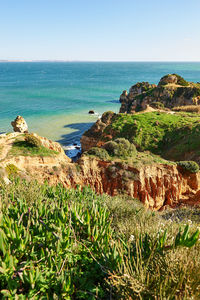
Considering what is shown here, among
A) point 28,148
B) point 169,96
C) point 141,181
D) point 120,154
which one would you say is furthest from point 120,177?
point 169,96

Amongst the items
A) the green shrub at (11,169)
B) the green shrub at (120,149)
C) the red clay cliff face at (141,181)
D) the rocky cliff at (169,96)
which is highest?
the rocky cliff at (169,96)

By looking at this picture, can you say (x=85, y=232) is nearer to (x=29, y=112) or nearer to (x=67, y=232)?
(x=67, y=232)

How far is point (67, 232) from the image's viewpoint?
3842 millimetres

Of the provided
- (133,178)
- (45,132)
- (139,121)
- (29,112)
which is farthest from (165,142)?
(29,112)

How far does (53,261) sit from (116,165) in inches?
489

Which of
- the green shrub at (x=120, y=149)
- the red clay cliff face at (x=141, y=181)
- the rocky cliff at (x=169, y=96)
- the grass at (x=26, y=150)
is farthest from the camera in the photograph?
the rocky cliff at (x=169, y=96)

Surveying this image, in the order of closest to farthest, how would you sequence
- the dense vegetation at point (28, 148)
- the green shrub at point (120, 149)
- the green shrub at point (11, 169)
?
the green shrub at point (11, 169)
the dense vegetation at point (28, 148)
the green shrub at point (120, 149)

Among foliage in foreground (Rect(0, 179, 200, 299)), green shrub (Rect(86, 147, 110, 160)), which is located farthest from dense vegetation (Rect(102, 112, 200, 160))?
foliage in foreground (Rect(0, 179, 200, 299))

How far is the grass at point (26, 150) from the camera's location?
46.6ft

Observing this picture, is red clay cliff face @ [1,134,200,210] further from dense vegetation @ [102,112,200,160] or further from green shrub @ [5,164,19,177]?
dense vegetation @ [102,112,200,160]

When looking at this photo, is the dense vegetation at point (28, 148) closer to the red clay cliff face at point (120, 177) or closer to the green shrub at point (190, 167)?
the red clay cliff face at point (120, 177)

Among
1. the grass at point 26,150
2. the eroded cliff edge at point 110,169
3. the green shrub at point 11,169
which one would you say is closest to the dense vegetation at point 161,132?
the eroded cliff edge at point 110,169

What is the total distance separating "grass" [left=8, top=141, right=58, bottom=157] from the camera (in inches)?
559

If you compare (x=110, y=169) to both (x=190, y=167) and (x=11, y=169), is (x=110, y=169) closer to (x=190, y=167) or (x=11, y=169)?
(x=11, y=169)
